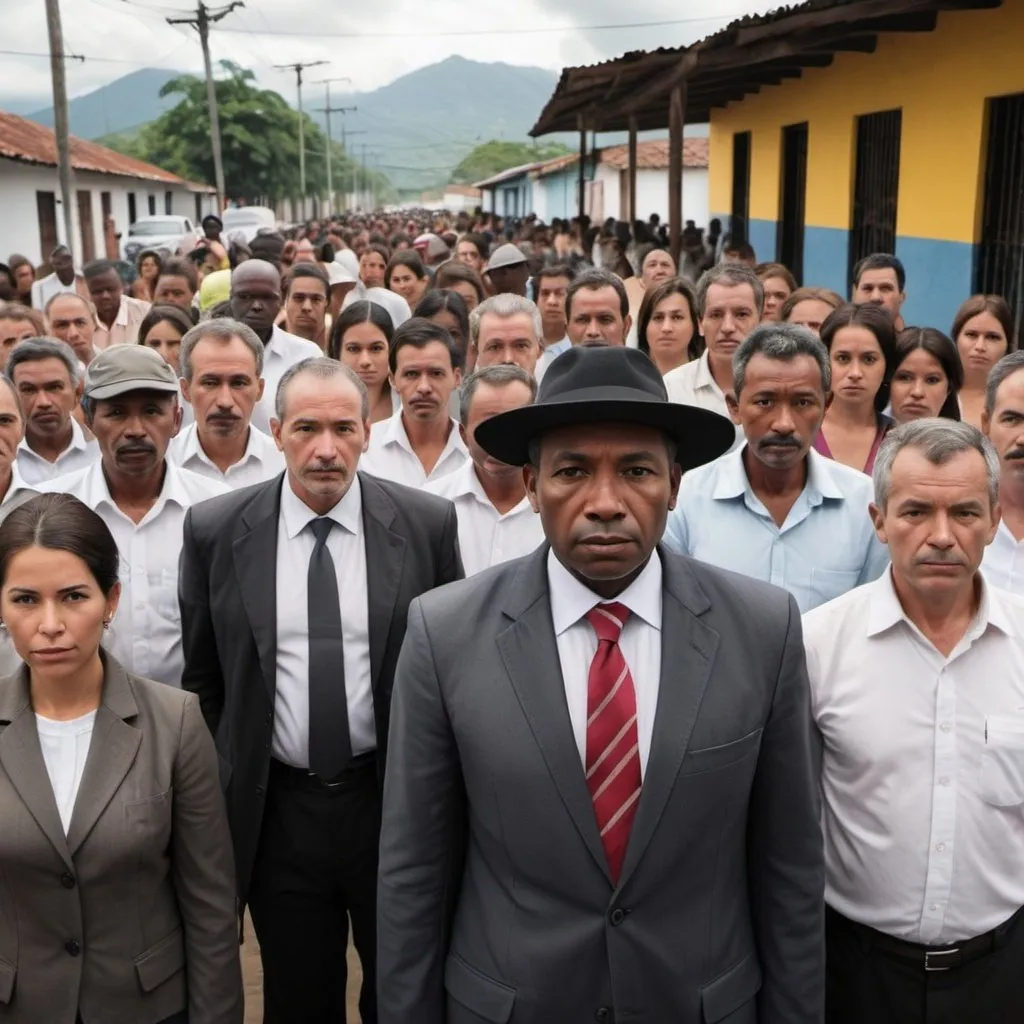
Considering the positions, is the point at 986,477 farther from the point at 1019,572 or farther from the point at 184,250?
the point at 184,250

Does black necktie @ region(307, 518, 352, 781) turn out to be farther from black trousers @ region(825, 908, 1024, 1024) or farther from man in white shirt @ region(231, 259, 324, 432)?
man in white shirt @ region(231, 259, 324, 432)

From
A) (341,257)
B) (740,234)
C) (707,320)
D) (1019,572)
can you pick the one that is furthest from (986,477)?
(740,234)

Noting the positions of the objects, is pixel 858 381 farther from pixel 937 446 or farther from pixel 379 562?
pixel 379 562

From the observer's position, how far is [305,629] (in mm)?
3307

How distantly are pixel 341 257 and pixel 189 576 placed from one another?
38.5 feet

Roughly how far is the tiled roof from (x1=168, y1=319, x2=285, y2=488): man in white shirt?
66.9ft

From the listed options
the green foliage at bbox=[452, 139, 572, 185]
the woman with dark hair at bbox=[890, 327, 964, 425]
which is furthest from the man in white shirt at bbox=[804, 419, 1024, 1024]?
the green foliage at bbox=[452, 139, 572, 185]

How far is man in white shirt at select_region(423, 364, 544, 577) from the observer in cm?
405

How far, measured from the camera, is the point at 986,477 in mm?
2701

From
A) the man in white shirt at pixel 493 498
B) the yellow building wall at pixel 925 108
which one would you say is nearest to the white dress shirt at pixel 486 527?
the man in white shirt at pixel 493 498

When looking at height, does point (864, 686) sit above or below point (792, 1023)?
above

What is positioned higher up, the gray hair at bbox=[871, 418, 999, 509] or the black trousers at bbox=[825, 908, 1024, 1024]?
the gray hair at bbox=[871, 418, 999, 509]

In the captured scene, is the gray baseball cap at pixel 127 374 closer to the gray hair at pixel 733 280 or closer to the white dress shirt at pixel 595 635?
the white dress shirt at pixel 595 635

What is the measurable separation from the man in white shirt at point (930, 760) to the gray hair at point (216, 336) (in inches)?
113
